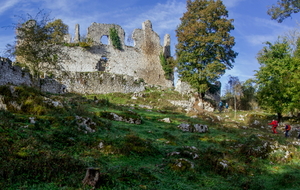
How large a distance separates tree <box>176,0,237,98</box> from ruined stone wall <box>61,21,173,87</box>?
9008mm

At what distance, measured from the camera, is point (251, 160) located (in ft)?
28.7

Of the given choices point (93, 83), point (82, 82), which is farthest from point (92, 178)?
point (93, 83)

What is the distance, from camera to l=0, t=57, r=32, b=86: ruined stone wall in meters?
19.8

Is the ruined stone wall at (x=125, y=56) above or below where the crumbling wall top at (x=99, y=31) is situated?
below

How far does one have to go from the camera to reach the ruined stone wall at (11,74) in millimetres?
19784

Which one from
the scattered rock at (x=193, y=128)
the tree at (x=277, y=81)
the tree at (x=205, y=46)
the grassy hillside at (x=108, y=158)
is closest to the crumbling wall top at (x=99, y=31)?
the tree at (x=205, y=46)

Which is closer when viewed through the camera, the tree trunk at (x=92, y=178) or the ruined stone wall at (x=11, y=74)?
the tree trunk at (x=92, y=178)

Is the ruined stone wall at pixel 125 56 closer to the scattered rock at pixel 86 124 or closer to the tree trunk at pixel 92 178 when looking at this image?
the scattered rock at pixel 86 124

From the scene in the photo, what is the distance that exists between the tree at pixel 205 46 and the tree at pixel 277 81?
4.80 metres

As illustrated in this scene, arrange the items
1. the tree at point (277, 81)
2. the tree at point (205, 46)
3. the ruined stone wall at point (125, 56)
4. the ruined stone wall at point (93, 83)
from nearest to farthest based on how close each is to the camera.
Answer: the tree at point (277, 81) → the ruined stone wall at point (93, 83) → the tree at point (205, 46) → the ruined stone wall at point (125, 56)

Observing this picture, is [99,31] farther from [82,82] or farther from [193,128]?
[193,128]

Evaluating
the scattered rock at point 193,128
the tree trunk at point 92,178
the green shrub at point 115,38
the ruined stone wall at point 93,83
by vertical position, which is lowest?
the scattered rock at point 193,128

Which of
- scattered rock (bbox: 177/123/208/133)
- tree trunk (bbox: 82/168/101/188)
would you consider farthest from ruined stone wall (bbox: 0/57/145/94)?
tree trunk (bbox: 82/168/101/188)

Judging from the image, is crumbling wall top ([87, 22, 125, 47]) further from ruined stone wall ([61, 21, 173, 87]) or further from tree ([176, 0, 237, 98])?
tree ([176, 0, 237, 98])
